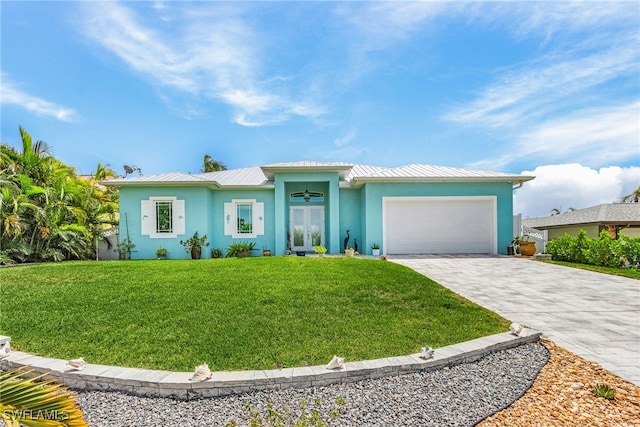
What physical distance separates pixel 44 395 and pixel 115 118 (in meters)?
10.8

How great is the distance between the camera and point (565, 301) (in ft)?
23.1

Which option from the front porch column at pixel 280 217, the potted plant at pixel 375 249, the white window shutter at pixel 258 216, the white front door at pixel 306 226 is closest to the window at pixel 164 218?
the white window shutter at pixel 258 216

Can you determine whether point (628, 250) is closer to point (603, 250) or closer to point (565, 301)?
point (603, 250)

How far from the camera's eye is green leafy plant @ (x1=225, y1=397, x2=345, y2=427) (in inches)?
113

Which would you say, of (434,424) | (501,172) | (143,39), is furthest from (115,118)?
(501,172)

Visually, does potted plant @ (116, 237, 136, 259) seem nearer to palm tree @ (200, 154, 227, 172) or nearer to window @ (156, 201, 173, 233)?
window @ (156, 201, 173, 233)

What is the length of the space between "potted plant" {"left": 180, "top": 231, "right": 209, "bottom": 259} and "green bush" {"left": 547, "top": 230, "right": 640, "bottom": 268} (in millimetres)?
15519

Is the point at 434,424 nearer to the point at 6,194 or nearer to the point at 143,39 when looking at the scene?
the point at 143,39

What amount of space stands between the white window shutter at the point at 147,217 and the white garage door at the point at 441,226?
10254mm

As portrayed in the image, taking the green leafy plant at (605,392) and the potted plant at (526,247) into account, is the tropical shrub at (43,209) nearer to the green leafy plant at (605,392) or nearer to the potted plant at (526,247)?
the green leafy plant at (605,392)

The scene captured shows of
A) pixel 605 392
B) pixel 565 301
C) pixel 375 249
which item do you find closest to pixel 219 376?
pixel 605 392

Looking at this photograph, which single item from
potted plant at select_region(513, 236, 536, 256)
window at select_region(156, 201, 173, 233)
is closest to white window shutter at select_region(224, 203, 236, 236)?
window at select_region(156, 201, 173, 233)

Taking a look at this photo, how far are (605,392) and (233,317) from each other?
15.5 feet

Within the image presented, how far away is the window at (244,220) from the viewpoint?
15227mm
